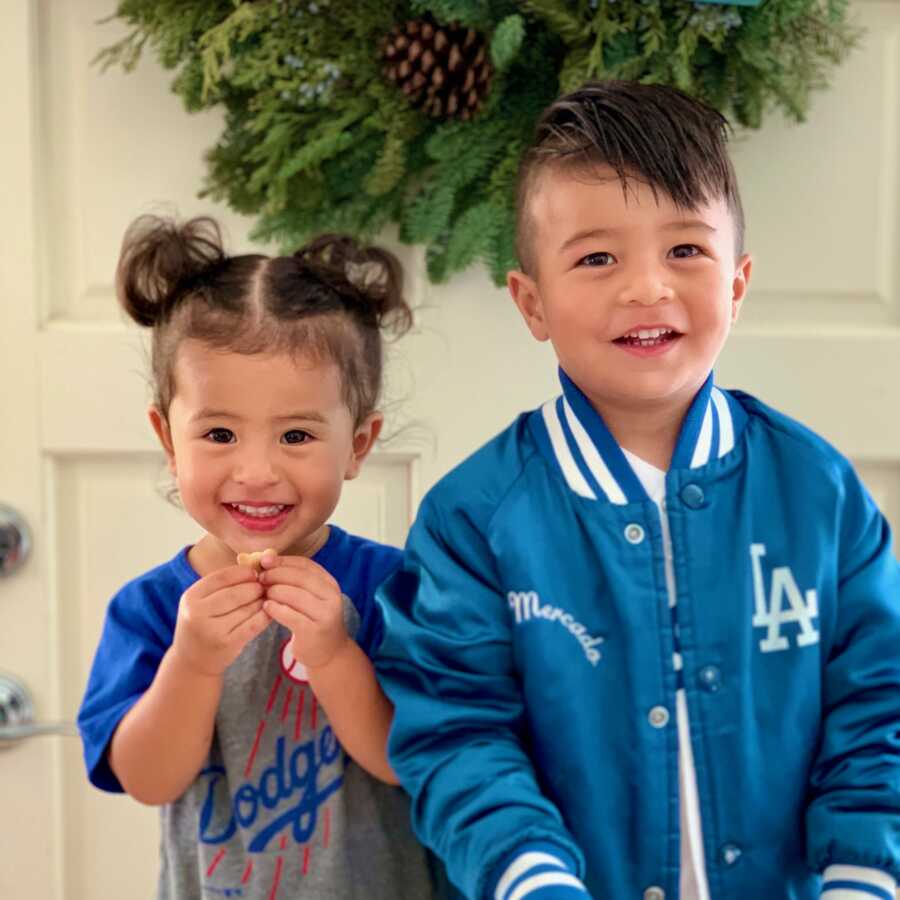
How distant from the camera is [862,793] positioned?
0.85m

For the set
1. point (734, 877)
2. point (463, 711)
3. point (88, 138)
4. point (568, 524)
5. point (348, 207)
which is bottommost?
point (734, 877)

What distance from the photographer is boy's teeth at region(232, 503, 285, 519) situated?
925mm

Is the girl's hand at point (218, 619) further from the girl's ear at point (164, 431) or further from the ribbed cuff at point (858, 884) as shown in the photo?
the ribbed cuff at point (858, 884)

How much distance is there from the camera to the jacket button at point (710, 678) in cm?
87

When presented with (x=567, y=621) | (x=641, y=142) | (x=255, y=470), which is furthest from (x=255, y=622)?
(x=641, y=142)

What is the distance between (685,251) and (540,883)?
1.41 feet

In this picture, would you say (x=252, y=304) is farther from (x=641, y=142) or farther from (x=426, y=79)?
(x=426, y=79)

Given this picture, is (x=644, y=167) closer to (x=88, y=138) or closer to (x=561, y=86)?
(x=561, y=86)

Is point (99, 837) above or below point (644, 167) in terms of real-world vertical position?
below

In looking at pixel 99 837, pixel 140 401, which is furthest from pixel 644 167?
pixel 99 837

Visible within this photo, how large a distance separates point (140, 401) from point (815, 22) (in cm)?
84

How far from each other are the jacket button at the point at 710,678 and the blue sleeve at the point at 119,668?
41 centimetres

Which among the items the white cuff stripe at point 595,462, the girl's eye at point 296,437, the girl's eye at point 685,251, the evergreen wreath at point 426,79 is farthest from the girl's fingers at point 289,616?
the evergreen wreath at point 426,79

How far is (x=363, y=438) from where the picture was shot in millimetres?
998
